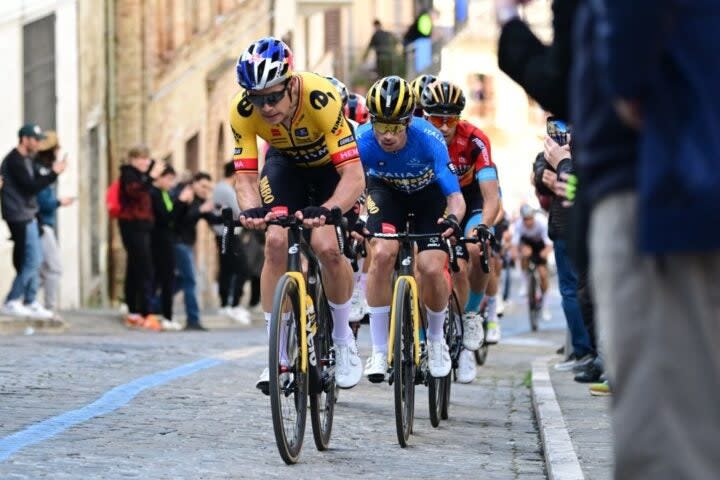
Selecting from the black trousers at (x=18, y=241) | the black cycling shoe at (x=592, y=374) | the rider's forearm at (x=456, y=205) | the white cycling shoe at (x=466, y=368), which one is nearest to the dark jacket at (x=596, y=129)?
the rider's forearm at (x=456, y=205)

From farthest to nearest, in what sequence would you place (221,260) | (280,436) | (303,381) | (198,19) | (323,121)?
1. (198,19)
2. (221,260)
3. (323,121)
4. (303,381)
5. (280,436)

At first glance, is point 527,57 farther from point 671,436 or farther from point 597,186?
point 671,436

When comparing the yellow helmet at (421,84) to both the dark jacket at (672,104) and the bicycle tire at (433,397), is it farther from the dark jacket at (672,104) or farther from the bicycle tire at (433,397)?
the dark jacket at (672,104)

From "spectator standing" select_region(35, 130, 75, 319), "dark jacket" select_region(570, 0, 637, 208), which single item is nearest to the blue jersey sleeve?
"dark jacket" select_region(570, 0, 637, 208)

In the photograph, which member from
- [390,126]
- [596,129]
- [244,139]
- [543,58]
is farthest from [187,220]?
[596,129]

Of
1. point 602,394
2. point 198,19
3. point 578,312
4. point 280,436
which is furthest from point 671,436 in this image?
point 198,19

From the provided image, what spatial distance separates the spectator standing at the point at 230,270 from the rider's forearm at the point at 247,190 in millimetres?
12381

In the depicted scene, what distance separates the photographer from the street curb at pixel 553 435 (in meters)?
7.86

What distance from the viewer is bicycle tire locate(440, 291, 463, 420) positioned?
10.8 meters

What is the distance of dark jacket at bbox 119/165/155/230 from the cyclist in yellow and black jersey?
1006cm

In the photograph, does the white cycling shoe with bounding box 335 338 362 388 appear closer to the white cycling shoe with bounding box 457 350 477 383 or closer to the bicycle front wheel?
the bicycle front wheel

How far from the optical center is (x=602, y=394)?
11.7m

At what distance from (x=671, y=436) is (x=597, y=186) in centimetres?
52

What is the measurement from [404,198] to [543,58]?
6820mm
